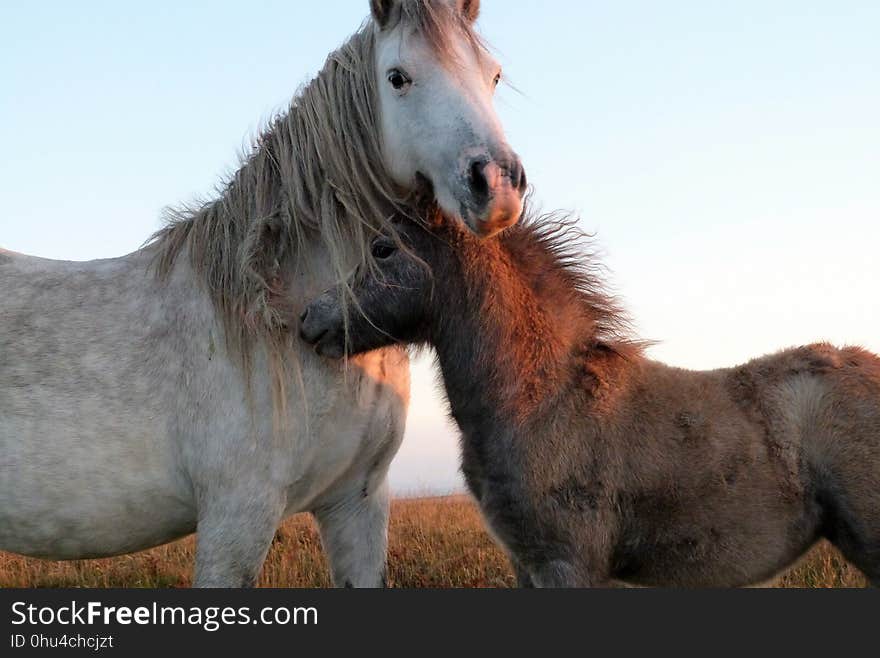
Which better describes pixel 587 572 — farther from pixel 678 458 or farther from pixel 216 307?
pixel 216 307

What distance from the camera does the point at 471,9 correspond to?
4477 mm

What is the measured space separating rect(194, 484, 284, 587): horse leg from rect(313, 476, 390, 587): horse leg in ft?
1.82

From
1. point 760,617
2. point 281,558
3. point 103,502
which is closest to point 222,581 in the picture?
point 103,502

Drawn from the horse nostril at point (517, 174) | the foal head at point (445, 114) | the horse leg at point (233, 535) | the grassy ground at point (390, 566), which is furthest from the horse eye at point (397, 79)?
the grassy ground at point (390, 566)

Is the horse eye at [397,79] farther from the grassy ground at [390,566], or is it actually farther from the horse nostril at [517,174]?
the grassy ground at [390,566]

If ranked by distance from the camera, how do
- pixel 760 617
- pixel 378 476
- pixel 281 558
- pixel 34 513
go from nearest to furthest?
pixel 760 617, pixel 34 513, pixel 378 476, pixel 281 558

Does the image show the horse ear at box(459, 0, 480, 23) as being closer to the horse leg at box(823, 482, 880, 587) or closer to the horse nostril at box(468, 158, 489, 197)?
the horse nostril at box(468, 158, 489, 197)

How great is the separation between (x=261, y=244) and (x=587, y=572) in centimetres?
Answer: 204

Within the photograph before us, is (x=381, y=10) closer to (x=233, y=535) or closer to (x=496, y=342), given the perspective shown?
(x=496, y=342)

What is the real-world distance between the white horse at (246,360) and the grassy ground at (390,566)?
239 cm

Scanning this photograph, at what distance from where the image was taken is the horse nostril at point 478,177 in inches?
141

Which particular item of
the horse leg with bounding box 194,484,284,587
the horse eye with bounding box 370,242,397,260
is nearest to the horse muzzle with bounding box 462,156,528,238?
the horse eye with bounding box 370,242,397,260

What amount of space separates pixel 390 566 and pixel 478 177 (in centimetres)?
421

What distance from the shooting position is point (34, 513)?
4.11 m
